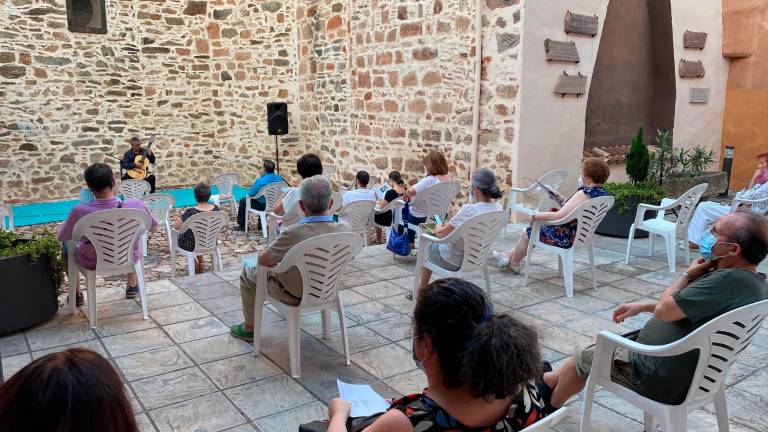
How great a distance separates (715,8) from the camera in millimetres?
8789

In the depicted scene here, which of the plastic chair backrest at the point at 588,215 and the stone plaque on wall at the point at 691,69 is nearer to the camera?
the plastic chair backrest at the point at 588,215

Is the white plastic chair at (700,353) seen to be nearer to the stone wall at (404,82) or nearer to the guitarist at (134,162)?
the stone wall at (404,82)

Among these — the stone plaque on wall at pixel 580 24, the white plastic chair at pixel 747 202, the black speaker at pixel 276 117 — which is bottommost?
the white plastic chair at pixel 747 202

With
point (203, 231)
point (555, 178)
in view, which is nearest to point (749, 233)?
point (203, 231)

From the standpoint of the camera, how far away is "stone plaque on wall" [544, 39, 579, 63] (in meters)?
6.77

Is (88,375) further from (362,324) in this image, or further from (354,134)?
(354,134)

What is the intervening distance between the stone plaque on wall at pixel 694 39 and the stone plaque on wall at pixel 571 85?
7.91ft

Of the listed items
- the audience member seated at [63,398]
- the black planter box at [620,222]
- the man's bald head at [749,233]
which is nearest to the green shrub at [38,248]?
the audience member seated at [63,398]

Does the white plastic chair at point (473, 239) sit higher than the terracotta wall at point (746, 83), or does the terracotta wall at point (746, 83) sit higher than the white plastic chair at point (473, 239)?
the terracotta wall at point (746, 83)

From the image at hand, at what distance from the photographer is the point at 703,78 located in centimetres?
891

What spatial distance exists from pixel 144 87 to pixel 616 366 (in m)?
10.4

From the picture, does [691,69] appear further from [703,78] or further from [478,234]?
[478,234]

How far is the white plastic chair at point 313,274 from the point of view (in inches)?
115

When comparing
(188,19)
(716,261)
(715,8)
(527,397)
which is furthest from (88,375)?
(188,19)
